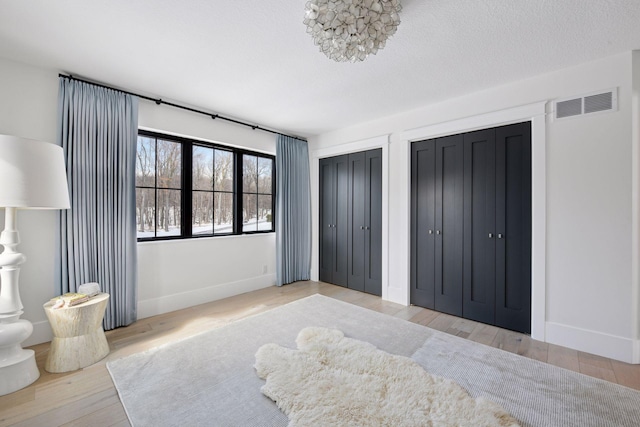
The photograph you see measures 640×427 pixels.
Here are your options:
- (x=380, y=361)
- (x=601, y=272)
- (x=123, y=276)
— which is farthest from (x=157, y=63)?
(x=601, y=272)

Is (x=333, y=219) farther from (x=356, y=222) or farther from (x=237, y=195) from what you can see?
(x=237, y=195)

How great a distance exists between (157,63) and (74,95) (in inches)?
35.0

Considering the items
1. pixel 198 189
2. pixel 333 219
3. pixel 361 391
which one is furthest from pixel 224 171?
pixel 361 391

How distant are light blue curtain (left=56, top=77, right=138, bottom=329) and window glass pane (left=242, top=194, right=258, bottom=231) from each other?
4.93ft

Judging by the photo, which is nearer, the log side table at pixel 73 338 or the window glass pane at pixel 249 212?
the log side table at pixel 73 338

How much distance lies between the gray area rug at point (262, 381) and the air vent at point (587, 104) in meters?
2.14

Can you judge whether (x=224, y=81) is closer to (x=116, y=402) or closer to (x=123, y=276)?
(x=123, y=276)

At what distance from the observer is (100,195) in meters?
2.74

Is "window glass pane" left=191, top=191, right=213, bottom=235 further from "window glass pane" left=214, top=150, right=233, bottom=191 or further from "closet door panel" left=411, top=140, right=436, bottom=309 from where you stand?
"closet door panel" left=411, top=140, right=436, bottom=309

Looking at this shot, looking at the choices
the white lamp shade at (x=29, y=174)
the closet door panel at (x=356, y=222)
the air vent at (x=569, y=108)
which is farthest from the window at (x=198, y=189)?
the air vent at (x=569, y=108)

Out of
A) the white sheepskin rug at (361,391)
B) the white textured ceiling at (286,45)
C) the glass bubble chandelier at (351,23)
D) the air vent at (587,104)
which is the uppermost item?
the white textured ceiling at (286,45)

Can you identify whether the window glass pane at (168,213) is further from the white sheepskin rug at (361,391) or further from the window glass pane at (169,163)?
the white sheepskin rug at (361,391)

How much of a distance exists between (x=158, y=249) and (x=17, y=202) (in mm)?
1507

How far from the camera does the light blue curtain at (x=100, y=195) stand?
8.45 ft
